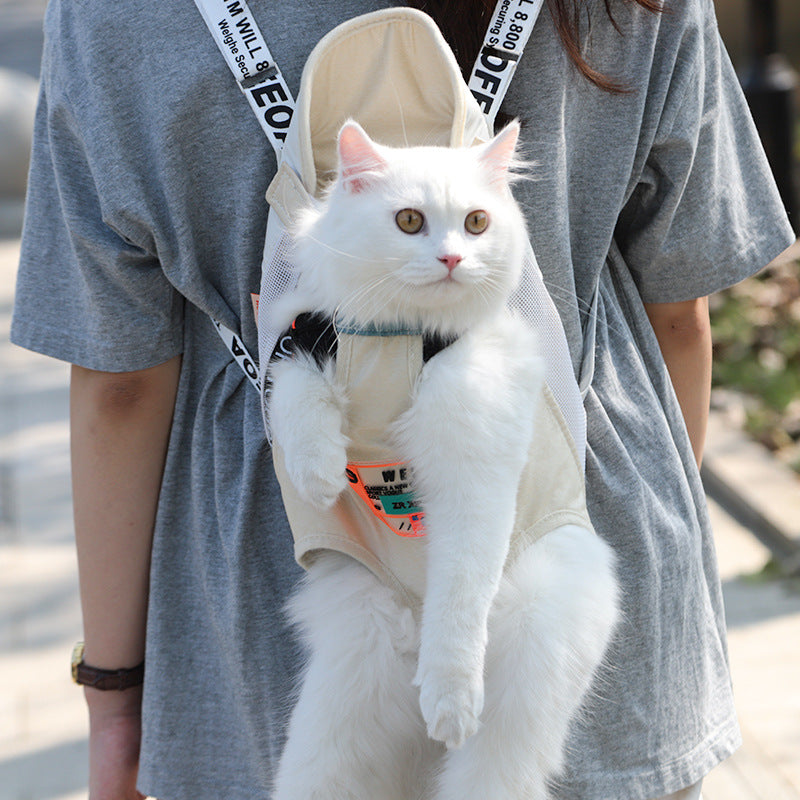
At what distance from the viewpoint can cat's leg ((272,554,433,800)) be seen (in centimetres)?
119

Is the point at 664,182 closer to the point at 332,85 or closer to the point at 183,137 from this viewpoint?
the point at 332,85

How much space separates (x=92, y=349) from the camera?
4.55ft

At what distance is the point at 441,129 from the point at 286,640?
0.69 meters

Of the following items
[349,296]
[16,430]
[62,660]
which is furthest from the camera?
[16,430]

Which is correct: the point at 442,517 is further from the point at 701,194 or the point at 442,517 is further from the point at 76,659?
the point at 76,659

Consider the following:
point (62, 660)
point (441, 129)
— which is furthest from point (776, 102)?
point (441, 129)

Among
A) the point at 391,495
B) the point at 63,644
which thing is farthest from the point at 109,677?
the point at 63,644

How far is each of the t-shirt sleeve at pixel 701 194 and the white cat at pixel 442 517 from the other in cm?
32

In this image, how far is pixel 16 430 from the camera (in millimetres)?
4695

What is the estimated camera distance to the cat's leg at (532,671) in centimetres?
116

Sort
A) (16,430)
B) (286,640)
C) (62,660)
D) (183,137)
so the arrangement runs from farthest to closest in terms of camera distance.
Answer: (16,430) < (62,660) < (286,640) < (183,137)

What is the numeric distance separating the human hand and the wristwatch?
13mm

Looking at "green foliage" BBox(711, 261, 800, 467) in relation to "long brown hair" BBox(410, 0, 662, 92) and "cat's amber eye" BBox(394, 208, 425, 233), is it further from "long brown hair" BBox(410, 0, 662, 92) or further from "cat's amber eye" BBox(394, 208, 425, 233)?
"cat's amber eye" BBox(394, 208, 425, 233)

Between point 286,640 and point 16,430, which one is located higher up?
point 286,640
